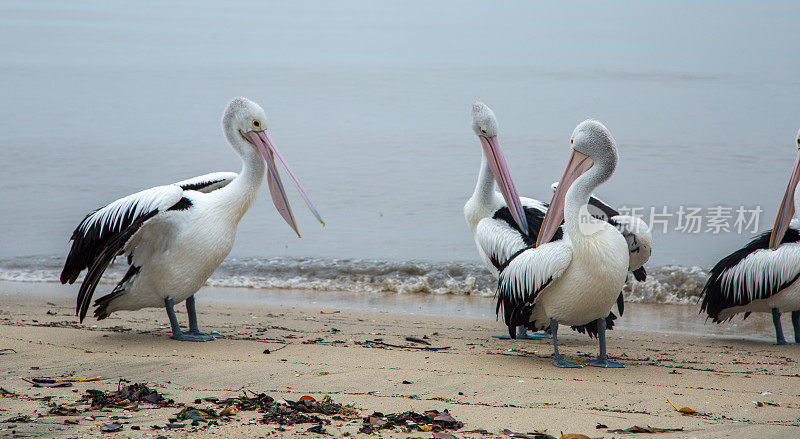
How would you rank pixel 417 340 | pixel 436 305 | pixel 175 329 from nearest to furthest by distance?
pixel 175 329
pixel 417 340
pixel 436 305

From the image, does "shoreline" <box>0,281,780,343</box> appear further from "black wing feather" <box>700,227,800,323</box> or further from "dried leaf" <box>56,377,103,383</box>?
"dried leaf" <box>56,377,103,383</box>

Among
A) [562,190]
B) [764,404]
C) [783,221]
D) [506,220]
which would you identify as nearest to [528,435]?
[764,404]

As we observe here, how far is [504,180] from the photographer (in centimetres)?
636

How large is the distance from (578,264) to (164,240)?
2537 millimetres

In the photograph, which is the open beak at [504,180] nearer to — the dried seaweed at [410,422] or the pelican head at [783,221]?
the pelican head at [783,221]

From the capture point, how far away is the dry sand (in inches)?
136

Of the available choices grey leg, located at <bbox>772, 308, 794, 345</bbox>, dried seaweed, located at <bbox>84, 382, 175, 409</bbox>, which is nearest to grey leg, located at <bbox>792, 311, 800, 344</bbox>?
grey leg, located at <bbox>772, 308, 794, 345</bbox>

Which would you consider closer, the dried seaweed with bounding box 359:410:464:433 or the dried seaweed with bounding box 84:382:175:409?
the dried seaweed with bounding box 359:410:464:433

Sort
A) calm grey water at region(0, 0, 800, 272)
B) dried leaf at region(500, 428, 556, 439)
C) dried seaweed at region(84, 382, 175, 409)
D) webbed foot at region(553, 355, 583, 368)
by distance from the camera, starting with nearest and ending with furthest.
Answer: dried leaf at region(500, 428, 556, 439)
dried seaweed at region(84, 382, 175, 409)
webbed foot at region(553, 355, 583, 368)
calm grey water at region(0, 0, 800, 272)

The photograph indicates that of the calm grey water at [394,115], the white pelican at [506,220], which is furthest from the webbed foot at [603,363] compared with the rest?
the calm grey water at [394,115]

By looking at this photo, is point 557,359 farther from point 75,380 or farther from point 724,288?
point 75,380

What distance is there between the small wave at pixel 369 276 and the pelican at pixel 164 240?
292cm

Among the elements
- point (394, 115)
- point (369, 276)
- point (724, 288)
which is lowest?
point (369, 276)

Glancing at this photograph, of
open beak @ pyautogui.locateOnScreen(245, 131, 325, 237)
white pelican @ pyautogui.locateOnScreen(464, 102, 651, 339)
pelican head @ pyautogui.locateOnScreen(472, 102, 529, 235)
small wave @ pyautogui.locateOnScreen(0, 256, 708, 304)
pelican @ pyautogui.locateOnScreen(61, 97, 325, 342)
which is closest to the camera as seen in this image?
pelican @ pyautogui.locateOnScreen(61, 97, 325, 342)
